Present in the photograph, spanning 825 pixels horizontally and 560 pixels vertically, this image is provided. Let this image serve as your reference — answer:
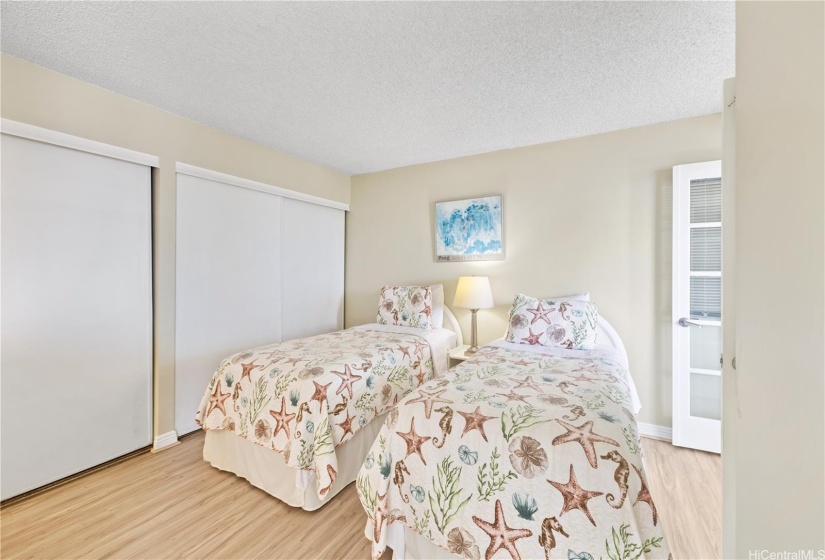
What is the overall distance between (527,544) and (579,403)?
22.1 inches

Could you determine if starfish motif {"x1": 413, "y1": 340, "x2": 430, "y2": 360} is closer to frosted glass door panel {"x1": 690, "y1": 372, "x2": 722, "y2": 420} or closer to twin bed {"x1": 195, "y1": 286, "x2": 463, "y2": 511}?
twin bed {"x1": 195, "y1": 286, "x2": 463, "y2": 511}

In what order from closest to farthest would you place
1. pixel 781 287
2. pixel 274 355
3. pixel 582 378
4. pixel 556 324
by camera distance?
pixel 781 287
pixel 582 378
pixel 274 355
pixel 556 324

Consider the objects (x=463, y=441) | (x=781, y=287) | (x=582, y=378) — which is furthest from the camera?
(x=582, y=378)

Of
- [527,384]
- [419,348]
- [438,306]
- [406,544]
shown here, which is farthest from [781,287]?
[438,306]

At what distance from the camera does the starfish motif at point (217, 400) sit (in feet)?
7.00

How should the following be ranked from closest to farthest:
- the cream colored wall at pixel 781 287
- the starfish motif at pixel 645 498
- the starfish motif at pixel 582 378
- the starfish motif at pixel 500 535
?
the cream colored wall at pixel 781 287 → the starfish motif at pixel 645 498 → the starfish motif at pixel 500 535 → the starfish motif at pixel 582 378

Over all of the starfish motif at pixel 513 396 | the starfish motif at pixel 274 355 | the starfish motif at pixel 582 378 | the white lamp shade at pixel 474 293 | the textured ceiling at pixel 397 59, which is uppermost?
the textured ceiling at pixel 397 59

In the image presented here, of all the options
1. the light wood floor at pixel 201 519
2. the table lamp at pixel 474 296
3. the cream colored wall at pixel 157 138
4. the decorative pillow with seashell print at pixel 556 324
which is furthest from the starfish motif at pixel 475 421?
the cream colored wall at pixel 157 138

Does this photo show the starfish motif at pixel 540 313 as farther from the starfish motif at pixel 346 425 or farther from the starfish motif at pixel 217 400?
the starfish motif at pixel 217 400

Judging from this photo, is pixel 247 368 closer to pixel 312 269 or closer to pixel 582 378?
pixel 312 269

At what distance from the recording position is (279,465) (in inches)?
75.3

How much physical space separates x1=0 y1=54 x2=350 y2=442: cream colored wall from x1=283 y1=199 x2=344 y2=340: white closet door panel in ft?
1.74

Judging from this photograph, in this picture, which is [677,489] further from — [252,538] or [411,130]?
[411,130]

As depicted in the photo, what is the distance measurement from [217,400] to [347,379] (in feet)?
3.01
